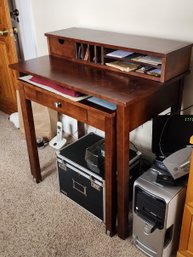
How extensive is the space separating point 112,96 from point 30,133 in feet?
2.60

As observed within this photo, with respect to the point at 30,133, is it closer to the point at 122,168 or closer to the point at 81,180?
the point at 81,180

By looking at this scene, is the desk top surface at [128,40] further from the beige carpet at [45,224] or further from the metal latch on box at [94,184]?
the beige carpet at [45,224]

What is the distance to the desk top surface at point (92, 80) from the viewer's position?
47.4 inches

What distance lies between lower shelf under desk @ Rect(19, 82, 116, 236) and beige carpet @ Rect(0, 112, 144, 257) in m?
0.12

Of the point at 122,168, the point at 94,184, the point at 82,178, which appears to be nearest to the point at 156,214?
the point at 122,168

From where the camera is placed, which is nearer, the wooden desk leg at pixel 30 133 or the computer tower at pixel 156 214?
the computer tower at pixel 156 214

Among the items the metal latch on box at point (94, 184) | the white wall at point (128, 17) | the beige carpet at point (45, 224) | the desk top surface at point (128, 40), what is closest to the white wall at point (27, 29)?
the white wall at point (128, 17)

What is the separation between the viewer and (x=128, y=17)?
1680 mm

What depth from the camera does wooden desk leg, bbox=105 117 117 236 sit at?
124cm

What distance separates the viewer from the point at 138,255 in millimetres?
1437

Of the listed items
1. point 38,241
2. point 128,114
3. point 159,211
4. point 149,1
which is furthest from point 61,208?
point 149,1

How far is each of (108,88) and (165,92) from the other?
340mm

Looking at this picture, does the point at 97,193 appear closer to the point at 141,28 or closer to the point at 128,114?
the point at 128,114

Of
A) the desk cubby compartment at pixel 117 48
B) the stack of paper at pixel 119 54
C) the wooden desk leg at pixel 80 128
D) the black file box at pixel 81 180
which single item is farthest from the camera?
the wooden desk leg at pixel 80 128
